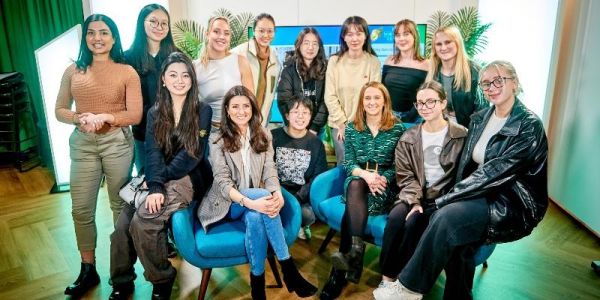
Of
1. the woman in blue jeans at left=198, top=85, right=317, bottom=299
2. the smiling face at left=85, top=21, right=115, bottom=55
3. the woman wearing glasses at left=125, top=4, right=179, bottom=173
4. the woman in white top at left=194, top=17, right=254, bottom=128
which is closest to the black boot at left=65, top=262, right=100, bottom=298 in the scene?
the woman wearing glasses at left=125, top=4, right=179, bottom=173

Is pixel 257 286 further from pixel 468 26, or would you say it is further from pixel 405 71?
pixel 468 26

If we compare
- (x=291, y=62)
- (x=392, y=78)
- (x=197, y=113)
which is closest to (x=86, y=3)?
(x=291, y=62)

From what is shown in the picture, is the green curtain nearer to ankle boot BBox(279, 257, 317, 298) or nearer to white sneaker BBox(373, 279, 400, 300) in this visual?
ankle boot BBox(279, 257, 317, 298)

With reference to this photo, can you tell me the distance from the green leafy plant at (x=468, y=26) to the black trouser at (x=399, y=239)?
7.01 feet

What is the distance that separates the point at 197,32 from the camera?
173 inches

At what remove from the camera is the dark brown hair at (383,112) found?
2.63m

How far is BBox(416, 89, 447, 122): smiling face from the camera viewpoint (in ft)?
7.88

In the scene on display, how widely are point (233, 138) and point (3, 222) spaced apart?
2413 mm

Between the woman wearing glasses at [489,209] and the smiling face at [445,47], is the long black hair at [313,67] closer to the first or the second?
the smiling face at [445,47]

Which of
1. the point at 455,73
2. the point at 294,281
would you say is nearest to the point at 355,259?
the point at 294,281

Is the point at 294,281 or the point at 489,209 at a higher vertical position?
the point at 489,209

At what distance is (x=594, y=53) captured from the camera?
313cm

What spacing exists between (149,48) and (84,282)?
144 centimetres

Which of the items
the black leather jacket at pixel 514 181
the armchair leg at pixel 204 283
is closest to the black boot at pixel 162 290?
the armchair leg at pixel 204 283
